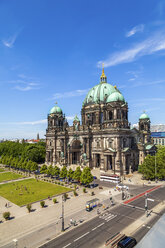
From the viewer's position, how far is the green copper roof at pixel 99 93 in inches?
3766

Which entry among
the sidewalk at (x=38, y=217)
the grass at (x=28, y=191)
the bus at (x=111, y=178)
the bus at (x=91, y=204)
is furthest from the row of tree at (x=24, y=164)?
the bus at (x=91, y=204)

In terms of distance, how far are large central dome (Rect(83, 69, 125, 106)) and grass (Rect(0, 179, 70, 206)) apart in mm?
52308

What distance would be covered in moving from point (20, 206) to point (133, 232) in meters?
28.1

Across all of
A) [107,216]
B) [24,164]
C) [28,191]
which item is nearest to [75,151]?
[24,164]

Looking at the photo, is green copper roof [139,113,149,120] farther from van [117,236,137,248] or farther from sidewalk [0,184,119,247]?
van [117,236,137,248]

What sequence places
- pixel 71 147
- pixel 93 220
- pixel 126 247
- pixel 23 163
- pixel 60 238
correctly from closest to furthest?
pixel 126 247
pixel 60 238
pixel 93 220
pixel 23 163
pixel 71 147

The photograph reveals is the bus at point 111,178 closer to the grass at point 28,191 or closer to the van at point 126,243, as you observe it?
the grass at point 28,191

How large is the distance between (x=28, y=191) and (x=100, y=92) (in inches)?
2462

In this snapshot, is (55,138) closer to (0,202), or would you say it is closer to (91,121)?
(91,121)

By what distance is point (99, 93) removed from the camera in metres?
97.0

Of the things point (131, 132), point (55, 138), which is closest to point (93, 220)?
point (131, 132)

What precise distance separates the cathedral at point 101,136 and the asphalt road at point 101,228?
1321 inches

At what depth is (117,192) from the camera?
54125mm

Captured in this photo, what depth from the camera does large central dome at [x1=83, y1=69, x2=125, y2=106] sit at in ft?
314
